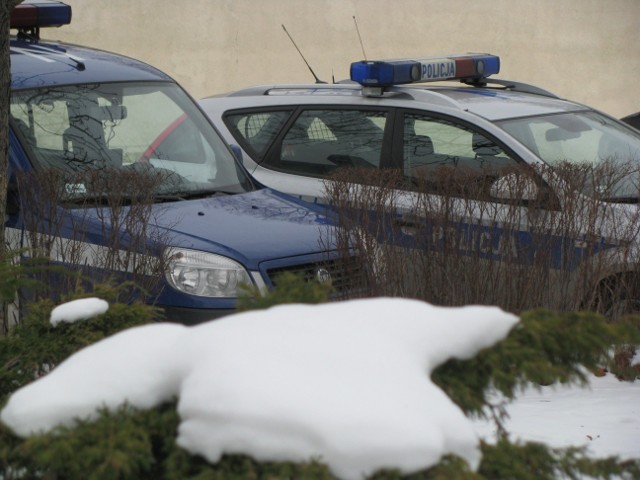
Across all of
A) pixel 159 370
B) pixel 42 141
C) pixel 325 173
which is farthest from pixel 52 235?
pixel 159 370

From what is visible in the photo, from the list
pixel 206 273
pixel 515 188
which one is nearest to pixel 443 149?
pixel 515 188

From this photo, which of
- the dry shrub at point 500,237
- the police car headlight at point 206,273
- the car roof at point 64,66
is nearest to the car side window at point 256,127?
the car roof at point 64,66

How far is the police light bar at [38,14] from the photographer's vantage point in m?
6.86

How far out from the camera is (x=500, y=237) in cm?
567

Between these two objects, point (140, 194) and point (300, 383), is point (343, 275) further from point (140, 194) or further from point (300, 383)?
point (300, 383)

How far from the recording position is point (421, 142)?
675 centimetres

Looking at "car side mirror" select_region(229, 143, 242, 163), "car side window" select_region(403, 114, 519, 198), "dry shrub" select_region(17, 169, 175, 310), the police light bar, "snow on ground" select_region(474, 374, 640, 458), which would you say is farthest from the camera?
the police light bar

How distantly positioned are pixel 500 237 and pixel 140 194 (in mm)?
1804

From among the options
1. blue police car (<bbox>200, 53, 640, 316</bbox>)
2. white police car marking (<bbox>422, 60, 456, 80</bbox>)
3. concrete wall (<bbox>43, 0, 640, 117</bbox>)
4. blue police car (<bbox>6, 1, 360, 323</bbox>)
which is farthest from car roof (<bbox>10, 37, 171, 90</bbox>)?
concrete wall (<bbox>43, 0, 640, 117</bbox>)

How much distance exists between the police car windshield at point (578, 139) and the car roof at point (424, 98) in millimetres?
79

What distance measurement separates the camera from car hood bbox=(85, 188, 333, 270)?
5.07 meters

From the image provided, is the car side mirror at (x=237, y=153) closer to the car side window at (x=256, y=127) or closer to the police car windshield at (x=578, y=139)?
the car side window at (x=256, y=127)

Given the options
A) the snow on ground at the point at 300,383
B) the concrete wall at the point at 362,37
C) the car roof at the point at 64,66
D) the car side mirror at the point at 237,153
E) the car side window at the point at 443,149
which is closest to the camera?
the snow on ground at the point at 300,383

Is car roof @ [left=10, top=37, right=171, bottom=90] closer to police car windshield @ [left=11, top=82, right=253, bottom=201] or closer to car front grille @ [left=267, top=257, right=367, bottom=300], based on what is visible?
police car windshield @ [left=11, top=82, right=253, bottom=201]
